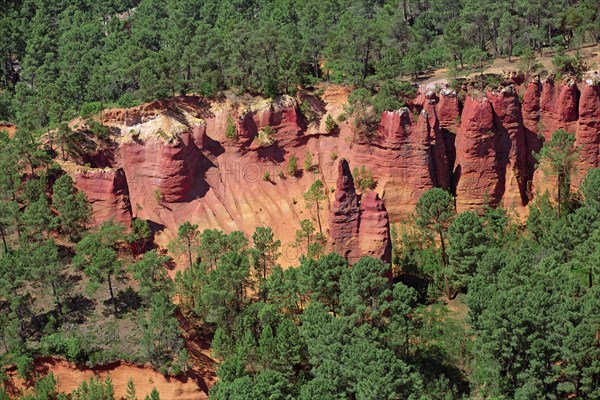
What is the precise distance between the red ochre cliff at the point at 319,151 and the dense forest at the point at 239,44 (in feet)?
11.4

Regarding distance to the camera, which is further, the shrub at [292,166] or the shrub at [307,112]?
the shrub at [307,112]

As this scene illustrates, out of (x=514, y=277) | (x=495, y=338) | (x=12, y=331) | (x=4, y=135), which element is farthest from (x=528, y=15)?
(x=12, y=331)

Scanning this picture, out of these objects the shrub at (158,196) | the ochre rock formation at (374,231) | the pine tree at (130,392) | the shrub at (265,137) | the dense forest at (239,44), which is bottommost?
the pine tree at (130,392)

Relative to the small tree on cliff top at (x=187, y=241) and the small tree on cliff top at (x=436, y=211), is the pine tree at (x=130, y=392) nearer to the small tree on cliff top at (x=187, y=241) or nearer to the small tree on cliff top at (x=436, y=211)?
the small tree on cliff top at (x=187, y=241)

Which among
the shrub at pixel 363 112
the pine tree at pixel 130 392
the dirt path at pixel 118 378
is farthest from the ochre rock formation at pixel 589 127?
the pine tree at pixel 130 392

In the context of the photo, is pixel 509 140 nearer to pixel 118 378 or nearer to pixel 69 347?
pixel 118 378

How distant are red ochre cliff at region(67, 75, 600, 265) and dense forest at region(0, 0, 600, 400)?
71.2 inches

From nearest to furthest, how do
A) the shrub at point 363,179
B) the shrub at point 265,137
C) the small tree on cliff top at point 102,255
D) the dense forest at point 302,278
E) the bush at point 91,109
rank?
the dense forest at point 302,278, the small tree on cliff top at point 102,255, the bush at point 91,109, the shrub at point 363,179, the shrub at point 265,137

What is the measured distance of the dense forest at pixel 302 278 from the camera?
2227 inches

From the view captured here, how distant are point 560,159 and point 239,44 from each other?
3104 centimetres

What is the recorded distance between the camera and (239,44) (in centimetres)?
8225

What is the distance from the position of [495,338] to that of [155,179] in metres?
32.5

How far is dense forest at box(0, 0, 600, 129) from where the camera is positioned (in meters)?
79.9

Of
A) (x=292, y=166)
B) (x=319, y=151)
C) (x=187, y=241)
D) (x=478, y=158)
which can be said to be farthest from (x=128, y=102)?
(x=478, y=158)
